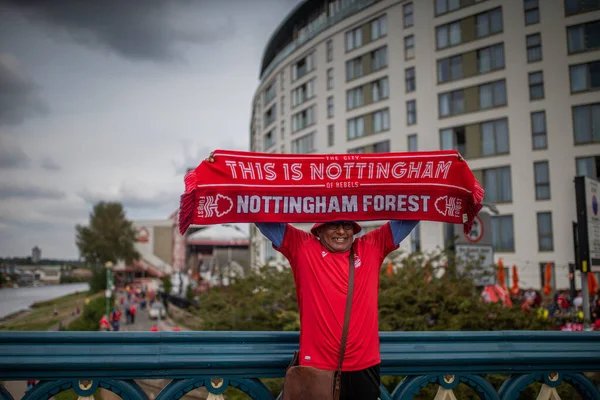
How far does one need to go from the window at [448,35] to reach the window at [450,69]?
35.9 inches

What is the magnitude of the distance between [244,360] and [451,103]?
3082 centimetres

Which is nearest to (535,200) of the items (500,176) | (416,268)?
(500,176)

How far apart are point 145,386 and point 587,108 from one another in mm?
28197

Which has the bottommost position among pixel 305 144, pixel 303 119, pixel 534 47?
pixel 305 144

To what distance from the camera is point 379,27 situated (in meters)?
35.4

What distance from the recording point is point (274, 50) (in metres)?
50.6

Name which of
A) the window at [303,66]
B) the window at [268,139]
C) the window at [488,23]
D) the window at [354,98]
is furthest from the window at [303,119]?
the window at [488,23]

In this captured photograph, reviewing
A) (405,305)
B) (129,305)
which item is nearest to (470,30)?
(405,305)

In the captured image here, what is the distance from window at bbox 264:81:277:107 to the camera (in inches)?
1902

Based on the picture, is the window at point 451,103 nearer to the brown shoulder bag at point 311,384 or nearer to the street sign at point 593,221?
the street sign at point 593,221

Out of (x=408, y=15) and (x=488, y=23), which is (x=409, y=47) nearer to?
(x=408, y=15)

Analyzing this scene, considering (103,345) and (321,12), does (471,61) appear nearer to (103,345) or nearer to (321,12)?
(321,12)

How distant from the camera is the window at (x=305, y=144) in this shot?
40844 millimetres

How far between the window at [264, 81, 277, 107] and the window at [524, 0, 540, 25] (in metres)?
25.5
